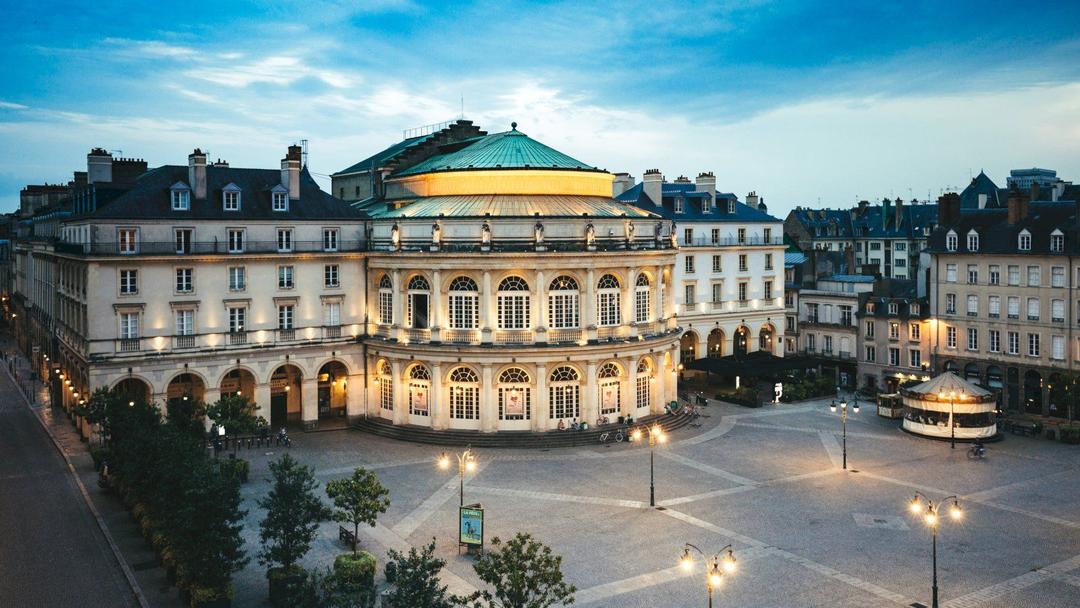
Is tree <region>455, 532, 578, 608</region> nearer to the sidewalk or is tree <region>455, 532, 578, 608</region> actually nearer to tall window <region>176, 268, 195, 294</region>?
the sidewalk

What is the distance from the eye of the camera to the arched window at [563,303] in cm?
6159

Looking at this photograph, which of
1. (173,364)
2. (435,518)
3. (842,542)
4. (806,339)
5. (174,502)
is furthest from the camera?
(806,339)

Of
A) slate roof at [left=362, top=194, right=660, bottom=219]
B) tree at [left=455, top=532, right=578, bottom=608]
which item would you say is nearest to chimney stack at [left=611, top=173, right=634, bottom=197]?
slate roof at [left=362, top=194, right=660, bottom=219]

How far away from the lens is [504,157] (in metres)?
67.2

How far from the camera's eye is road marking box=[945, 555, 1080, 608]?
33062mm

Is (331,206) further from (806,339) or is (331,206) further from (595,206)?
(806,339)

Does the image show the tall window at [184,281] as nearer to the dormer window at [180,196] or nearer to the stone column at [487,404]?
the dormer window at [180,196]

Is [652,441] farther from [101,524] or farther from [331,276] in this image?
[331,276]

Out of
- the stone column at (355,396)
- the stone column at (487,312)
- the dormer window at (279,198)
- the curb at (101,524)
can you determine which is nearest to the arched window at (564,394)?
the stone column at (487,312)

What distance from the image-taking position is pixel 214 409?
54.7 meters

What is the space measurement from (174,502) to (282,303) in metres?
30.2

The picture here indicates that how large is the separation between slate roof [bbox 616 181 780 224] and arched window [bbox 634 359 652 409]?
21382 mm

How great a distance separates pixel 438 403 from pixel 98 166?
30290mm

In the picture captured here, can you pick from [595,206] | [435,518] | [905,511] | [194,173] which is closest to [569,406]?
[595,206]
